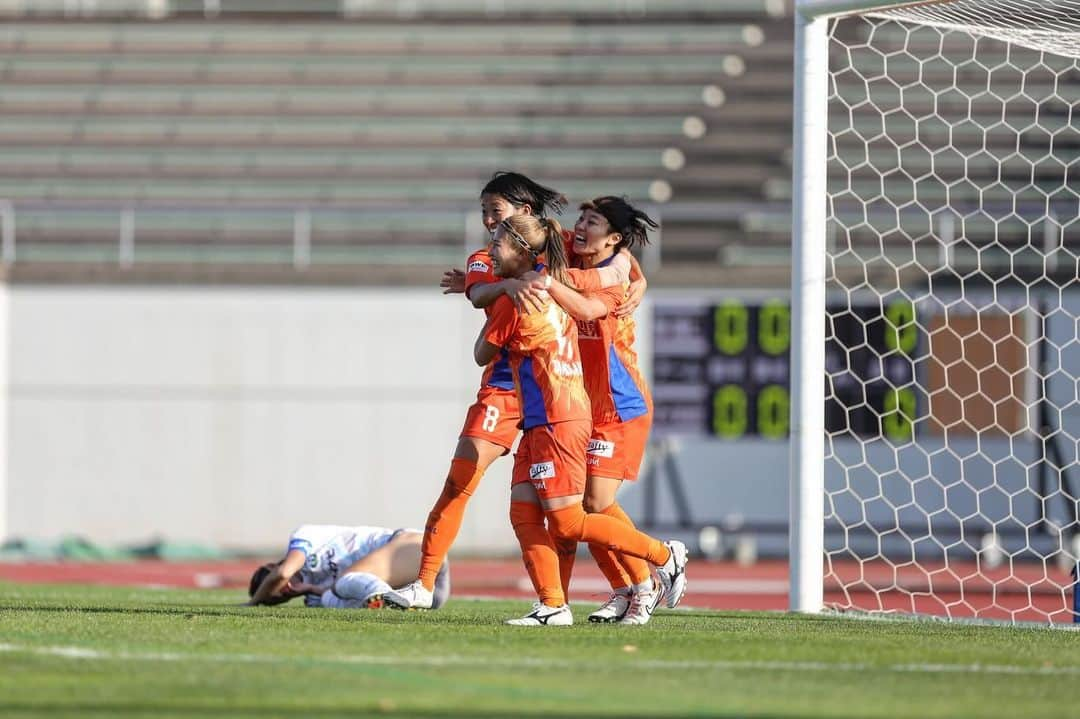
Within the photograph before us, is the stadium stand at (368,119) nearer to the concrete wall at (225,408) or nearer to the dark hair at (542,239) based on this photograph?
the concrete wall at (225,408)

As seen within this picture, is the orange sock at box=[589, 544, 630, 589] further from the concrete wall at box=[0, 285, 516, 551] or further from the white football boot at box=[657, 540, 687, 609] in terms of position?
the concrete wall at box=[0, 285, 516, 551]

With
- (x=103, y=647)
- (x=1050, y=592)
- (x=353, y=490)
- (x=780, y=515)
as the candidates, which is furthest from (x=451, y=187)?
(x=103, y=647)

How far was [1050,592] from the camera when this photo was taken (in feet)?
45.9

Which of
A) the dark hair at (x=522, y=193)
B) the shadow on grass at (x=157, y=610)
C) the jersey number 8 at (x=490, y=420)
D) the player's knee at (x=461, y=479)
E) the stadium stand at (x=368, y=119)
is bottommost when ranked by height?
the shadow on grass at (x=157, y=610)

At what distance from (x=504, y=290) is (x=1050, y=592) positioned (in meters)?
8.79

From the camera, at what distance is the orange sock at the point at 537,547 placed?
6.65m

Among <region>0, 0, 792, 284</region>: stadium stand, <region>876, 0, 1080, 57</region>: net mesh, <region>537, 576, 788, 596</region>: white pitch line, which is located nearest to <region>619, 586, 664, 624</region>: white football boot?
<region>876, 0, 1080, 57</region>: net mesh

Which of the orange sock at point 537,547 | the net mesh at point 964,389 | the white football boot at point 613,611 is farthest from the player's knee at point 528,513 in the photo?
the net mesh at point 964,389

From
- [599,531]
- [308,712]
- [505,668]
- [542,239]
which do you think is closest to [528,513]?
[599,531]

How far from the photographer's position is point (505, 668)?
5.11 m

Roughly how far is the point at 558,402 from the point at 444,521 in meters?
1.09

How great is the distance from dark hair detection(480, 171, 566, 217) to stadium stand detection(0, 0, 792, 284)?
454 inches

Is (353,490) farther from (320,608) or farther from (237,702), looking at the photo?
(237,702)

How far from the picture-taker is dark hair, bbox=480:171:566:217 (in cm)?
708
